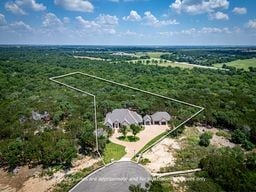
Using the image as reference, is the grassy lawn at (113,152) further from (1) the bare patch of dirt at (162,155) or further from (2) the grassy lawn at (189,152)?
(2) the grassy lawn at (189,152)

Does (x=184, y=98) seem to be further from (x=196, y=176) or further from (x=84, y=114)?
(x=196, y=176)

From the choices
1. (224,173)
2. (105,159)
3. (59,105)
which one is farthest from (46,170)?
(59,105)

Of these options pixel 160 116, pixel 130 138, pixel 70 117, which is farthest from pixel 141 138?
pixel 70 117

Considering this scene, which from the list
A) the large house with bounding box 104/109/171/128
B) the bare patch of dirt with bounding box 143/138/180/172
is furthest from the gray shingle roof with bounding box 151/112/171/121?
the bare patch of dirt with bounding box 143/138/180/172

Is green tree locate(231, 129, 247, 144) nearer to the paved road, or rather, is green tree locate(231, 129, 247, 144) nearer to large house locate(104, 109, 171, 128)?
large house locate(104, 109, 171, 128)

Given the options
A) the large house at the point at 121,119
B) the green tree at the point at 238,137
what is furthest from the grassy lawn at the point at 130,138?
the green tree at the point at 238,137

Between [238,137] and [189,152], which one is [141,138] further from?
[238,137]
